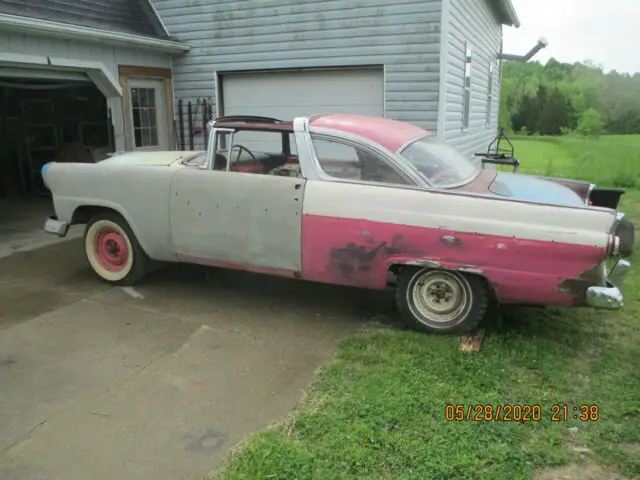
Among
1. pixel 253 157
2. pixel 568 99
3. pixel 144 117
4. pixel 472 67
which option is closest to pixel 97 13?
pixel 144 117

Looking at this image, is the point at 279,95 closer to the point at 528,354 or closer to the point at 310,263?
the point at 310,263

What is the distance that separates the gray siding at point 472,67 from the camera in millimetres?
9164

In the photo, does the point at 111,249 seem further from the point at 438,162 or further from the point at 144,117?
the point at 144,117

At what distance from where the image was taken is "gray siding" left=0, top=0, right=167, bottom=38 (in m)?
8.02

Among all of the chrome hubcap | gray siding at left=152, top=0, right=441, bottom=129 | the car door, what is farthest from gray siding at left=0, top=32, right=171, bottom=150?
the chrome hubcap

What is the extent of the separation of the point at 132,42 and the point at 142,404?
7495 mm

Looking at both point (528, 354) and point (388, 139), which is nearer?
point (528, 354)

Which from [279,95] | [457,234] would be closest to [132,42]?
[279,95]

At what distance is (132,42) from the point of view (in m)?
9.23

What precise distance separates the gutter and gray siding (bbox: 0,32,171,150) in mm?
154

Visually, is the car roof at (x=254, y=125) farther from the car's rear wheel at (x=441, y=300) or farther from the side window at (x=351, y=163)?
the car's rear wheel at (x=441, y=300)

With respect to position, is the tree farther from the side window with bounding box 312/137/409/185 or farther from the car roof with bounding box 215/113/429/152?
the side window with bounding box 312/137/409/185

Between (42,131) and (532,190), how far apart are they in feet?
37.2

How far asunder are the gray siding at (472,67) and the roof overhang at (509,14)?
0.75 feet
